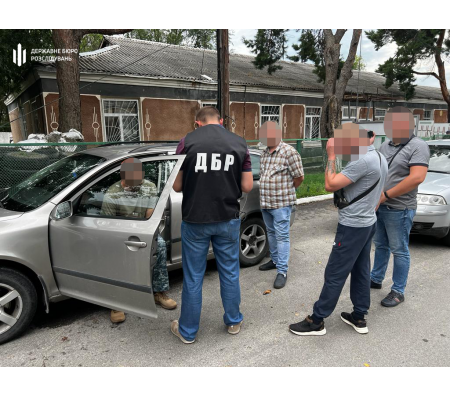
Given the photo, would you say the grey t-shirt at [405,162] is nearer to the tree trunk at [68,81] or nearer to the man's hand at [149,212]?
the man's hand at [149,212]

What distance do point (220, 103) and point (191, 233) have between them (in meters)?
6.64

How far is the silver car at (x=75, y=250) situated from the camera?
253 cm

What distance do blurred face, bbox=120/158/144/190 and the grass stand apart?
6266 millimetres

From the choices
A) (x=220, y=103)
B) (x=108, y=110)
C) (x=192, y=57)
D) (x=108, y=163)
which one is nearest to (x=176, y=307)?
(x=108, y=163)

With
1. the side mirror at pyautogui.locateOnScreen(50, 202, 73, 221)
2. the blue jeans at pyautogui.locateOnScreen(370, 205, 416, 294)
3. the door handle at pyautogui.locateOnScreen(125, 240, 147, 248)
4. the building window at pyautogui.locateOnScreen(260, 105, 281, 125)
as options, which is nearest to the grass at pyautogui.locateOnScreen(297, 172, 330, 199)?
the blue jeans at pyautogui.locateOnScreen(370, 205, 416, 294)

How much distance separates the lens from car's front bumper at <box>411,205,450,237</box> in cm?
465

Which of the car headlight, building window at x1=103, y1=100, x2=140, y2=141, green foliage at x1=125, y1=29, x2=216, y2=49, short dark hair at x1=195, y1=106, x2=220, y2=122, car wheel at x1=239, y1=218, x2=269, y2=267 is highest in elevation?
green foliage at x1=125, y1=29, x2=216, y2=49

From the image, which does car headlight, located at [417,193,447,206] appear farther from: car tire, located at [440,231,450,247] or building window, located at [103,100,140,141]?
building window, located at [103,100,140,141]

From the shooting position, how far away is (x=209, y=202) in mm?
2455

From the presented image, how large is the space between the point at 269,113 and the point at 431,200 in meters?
13.6

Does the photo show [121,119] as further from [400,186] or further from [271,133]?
[400,186]

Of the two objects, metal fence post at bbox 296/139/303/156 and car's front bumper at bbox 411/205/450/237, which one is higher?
metal fence post at bbox 296/139/303/156

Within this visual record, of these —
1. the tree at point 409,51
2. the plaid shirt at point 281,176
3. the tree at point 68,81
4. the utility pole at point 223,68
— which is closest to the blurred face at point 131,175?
the plaid shirt at point 281,176

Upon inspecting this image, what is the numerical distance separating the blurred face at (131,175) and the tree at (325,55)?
36.1 ft
